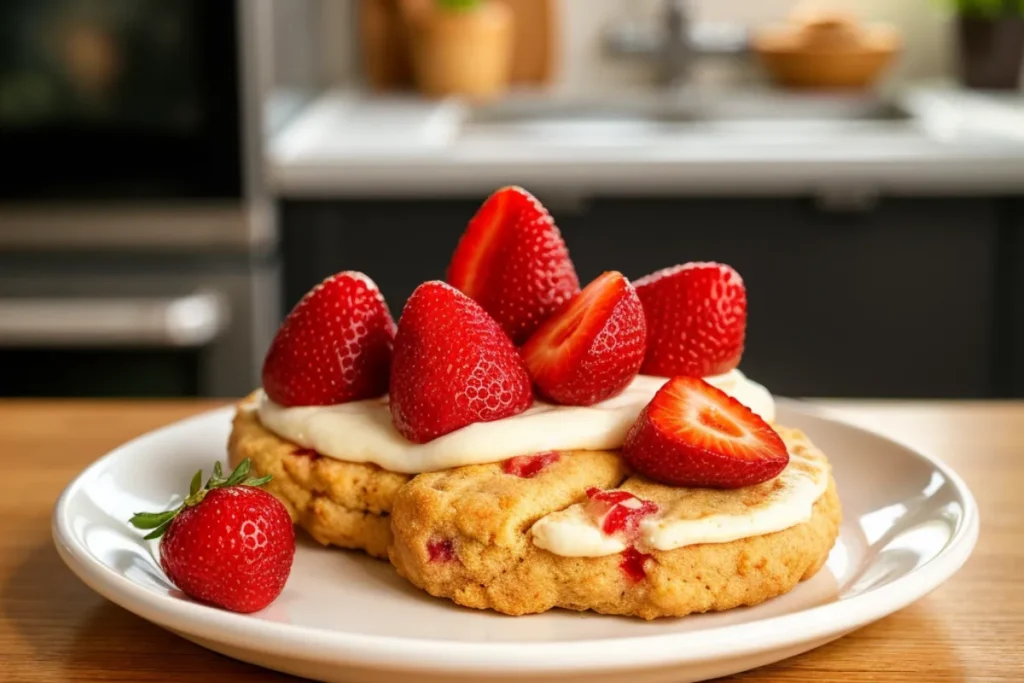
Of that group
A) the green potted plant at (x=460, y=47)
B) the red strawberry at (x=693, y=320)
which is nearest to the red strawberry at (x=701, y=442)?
the red strawberry at (x=693, y=320)

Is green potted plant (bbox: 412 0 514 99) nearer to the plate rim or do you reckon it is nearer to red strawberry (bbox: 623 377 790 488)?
red strawberry (bbox: 623 377 790 488)

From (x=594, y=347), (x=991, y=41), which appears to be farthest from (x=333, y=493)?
(x=991, y=41)

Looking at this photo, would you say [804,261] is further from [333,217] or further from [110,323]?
[110,323]

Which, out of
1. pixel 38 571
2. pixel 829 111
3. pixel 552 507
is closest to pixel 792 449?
pixel 552 507

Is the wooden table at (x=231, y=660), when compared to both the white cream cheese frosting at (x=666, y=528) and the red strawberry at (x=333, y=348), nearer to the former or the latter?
the white cream cheese frosting at (x=666, y=528)

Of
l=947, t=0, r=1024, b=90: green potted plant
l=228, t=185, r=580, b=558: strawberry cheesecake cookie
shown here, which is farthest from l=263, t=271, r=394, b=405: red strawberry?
l=947, t=0, r=1024, b=90: green potted plant
